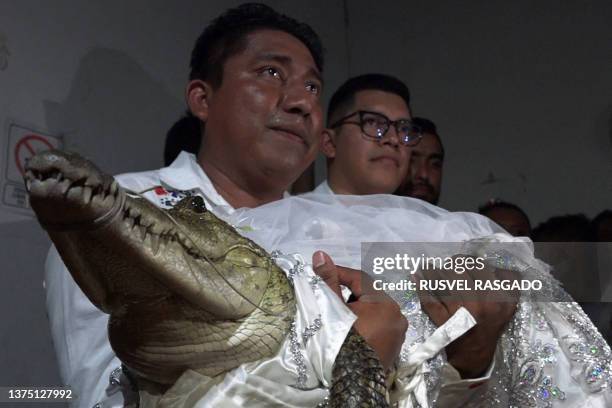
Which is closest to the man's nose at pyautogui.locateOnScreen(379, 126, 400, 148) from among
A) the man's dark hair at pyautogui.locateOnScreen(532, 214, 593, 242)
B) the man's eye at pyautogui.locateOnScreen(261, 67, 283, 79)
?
the man's eye at pyautogui.locateOnScreen(261, 67, 283, 79)

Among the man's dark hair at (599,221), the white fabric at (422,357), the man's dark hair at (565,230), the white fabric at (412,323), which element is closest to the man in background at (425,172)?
the man's dark hair at (565,230)

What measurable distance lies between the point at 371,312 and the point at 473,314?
204 mm

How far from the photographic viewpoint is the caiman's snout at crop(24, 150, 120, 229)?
69 centimetres

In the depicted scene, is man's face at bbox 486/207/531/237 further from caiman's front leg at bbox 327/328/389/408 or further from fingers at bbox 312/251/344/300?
caiman's front leg at bbox 327/328/389/408

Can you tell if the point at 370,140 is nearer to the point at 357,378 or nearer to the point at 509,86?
the point at 509,86

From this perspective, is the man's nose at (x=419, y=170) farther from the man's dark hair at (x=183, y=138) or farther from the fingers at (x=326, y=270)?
the fingers at (x=326, y=270)

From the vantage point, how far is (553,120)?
2.78 m

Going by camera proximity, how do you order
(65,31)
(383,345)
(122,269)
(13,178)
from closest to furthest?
(122,269)
(383,345)
(13,178)
(65,31)

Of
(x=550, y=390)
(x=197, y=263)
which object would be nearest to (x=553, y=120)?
(x=550, y=390)

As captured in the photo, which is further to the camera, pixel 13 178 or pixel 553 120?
pixel 553 120

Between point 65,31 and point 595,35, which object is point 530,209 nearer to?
point 595,35

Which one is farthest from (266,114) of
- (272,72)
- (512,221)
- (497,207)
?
(497,207)

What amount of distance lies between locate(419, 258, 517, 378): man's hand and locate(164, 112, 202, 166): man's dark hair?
40.9 inches

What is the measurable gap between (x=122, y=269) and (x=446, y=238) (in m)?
0.66
